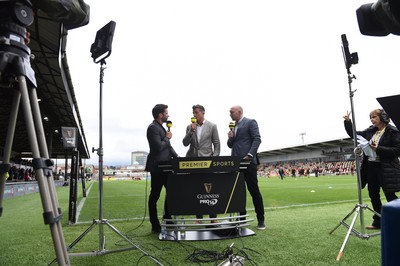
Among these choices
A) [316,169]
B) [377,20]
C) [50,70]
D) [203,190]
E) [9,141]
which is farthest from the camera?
[316,169]

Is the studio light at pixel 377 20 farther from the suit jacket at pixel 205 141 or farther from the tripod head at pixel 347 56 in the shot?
the suit jacket at pixel 205 141

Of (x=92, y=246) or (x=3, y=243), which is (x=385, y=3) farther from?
(x=3, y=243)

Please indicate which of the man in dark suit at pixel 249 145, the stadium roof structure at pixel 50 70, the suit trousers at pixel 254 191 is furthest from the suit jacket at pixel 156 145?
the stadium roof structure at pixel 50 70

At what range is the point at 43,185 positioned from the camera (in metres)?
1.22

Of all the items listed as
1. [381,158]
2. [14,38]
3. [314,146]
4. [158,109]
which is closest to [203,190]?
[158,109]

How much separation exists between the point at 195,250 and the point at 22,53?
2.22 metres

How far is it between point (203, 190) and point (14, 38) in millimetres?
2526

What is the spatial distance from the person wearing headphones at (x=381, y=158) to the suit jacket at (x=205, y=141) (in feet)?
5.72

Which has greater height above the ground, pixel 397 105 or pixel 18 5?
pixel 18 5

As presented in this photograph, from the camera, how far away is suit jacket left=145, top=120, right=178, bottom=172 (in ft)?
12.7

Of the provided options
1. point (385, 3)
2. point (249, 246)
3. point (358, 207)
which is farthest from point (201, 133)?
point (385, 3)

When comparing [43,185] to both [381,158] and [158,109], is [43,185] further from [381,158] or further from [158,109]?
[381,158]

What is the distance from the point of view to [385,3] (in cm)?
107

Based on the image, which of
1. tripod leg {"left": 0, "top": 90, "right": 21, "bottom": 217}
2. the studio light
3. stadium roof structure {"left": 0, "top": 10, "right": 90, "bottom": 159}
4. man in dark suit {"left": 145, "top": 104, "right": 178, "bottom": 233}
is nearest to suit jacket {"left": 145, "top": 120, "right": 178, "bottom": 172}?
man in dark suit {"left": 145, "top": 104, "right": 178, "bottom": 233}
